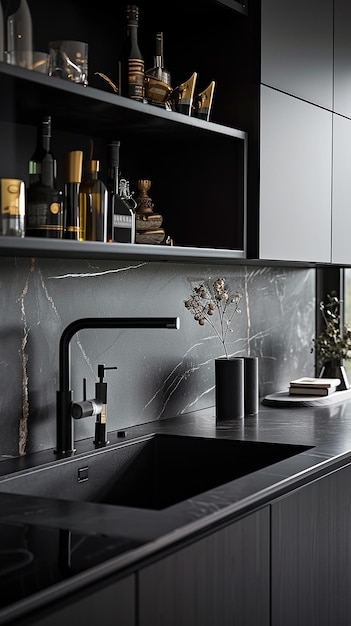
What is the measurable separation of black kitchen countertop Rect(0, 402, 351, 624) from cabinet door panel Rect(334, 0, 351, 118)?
128 centimetres

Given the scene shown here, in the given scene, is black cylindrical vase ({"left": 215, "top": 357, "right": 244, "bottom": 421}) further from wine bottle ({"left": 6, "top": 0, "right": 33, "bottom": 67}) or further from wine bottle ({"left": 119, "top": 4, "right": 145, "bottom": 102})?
wine bottle ({"left": 6, "top": 0, "right": 33, "bottom": 67})

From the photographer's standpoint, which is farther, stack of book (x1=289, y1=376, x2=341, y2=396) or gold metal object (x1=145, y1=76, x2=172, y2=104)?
stack of book (x1=289, y1=376, x2=341, y2=396)

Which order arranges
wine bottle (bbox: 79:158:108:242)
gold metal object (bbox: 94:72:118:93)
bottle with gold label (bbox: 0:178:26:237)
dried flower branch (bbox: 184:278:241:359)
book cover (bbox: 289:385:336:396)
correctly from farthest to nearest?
book cover (bbox: 289:385:336:396), dried flower branch (bbox: 184:278:241:359), gold metal object (bbox: 94:72:118:93), wine bottle (bbox: 79:158:108:242), bottle with gold label (bbox: 0:178:26:237)

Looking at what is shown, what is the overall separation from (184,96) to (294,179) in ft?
1.77

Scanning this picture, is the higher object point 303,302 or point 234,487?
point 303,302

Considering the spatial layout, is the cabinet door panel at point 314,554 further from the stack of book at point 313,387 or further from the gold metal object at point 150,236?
the stack of book at point 313,387

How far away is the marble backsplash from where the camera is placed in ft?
7.49

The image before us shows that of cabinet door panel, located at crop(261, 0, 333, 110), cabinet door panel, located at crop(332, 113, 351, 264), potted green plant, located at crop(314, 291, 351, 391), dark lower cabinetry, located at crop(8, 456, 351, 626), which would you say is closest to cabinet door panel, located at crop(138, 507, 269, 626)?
dark lower cabinetry, located at crop(8, 456, 351, 626)

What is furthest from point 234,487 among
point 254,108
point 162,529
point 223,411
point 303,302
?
point 303,302

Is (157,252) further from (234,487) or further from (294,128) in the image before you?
(294,128)

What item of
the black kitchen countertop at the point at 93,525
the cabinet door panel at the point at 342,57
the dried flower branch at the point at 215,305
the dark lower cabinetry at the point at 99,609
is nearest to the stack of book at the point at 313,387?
the dried flower branch at the point at 215,305

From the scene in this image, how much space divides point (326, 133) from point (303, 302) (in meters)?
0.94

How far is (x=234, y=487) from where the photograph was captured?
191 centimetres

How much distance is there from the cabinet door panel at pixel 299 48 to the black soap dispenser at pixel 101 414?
975 millimetres
